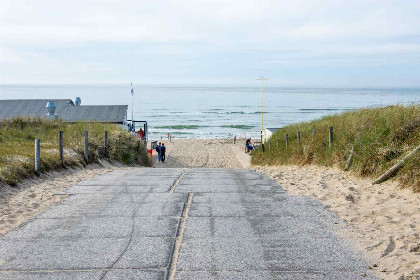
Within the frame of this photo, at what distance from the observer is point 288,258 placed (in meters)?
5.67

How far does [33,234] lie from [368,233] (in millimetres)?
4858

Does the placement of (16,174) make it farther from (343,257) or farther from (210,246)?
(343,257)

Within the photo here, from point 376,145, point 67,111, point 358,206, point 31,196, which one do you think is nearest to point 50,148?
point 31,196

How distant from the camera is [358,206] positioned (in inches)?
333

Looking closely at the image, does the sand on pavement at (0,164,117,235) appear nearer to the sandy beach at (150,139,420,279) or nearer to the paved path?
the paved path

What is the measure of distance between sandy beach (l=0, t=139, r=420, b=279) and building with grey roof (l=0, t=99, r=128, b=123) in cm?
2492

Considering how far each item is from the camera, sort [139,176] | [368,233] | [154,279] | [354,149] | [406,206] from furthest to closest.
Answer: [139,176] → [354,149] → [406,206] → [368,233] → [154,279]

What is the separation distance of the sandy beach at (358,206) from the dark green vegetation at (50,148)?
426 mm

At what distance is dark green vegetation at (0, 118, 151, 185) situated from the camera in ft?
39.1

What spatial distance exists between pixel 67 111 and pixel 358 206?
35.6 meters

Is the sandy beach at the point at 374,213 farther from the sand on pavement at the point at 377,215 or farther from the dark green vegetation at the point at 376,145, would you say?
the dark green vegetation at the point at 376,145

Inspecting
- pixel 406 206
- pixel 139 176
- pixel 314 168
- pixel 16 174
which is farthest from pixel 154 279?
pixel 314 168

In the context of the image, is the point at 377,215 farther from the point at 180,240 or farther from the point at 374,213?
the point at 180,240

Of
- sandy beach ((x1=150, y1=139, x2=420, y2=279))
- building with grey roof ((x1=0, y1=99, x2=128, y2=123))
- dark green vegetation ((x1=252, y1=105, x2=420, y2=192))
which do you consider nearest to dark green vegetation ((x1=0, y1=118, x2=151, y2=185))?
sandy beach ((x1=150, y1=139, x2=420, y2=279))
